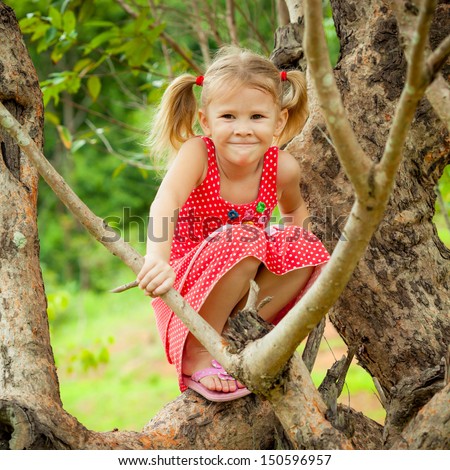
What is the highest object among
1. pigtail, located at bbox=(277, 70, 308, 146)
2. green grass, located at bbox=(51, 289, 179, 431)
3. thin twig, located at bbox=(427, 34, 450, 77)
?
thin twig, located at bbox=(427, 34, 450, 77)

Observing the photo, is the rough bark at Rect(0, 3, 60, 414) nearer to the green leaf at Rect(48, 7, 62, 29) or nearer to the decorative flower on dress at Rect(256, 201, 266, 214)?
the decorative flower on dress at Rect(256, 201, 266, 214)

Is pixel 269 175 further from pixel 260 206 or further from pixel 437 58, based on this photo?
pixel 437 58

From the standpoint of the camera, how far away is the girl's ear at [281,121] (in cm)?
258

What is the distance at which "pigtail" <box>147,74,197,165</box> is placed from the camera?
2.55 m

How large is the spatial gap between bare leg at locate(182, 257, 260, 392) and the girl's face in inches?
16.1

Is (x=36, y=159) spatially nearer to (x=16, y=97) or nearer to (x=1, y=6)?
(x=16, y=97)

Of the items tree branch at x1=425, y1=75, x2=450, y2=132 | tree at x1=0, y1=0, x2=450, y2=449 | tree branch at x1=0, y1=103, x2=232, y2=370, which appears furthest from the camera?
tree branch at x1=0, y1=103, x2=232, y2=370

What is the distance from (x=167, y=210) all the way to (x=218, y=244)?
0.61 feet

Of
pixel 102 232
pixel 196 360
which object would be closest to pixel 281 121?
pixel 196 360

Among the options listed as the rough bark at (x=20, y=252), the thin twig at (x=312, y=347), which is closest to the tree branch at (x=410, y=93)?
the thin twig at (x=312, y=347)

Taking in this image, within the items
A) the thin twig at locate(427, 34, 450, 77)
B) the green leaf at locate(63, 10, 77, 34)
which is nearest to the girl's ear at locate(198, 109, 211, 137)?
the green leaf at locate(63, 10, 77, 34)

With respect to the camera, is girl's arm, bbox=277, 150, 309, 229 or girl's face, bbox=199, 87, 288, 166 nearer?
girl's face, bbox=199, 87, 288, 166

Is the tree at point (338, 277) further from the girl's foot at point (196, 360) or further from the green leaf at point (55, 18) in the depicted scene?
the green leaf at point (55, 18)

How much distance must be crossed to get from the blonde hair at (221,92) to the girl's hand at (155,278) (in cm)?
72
